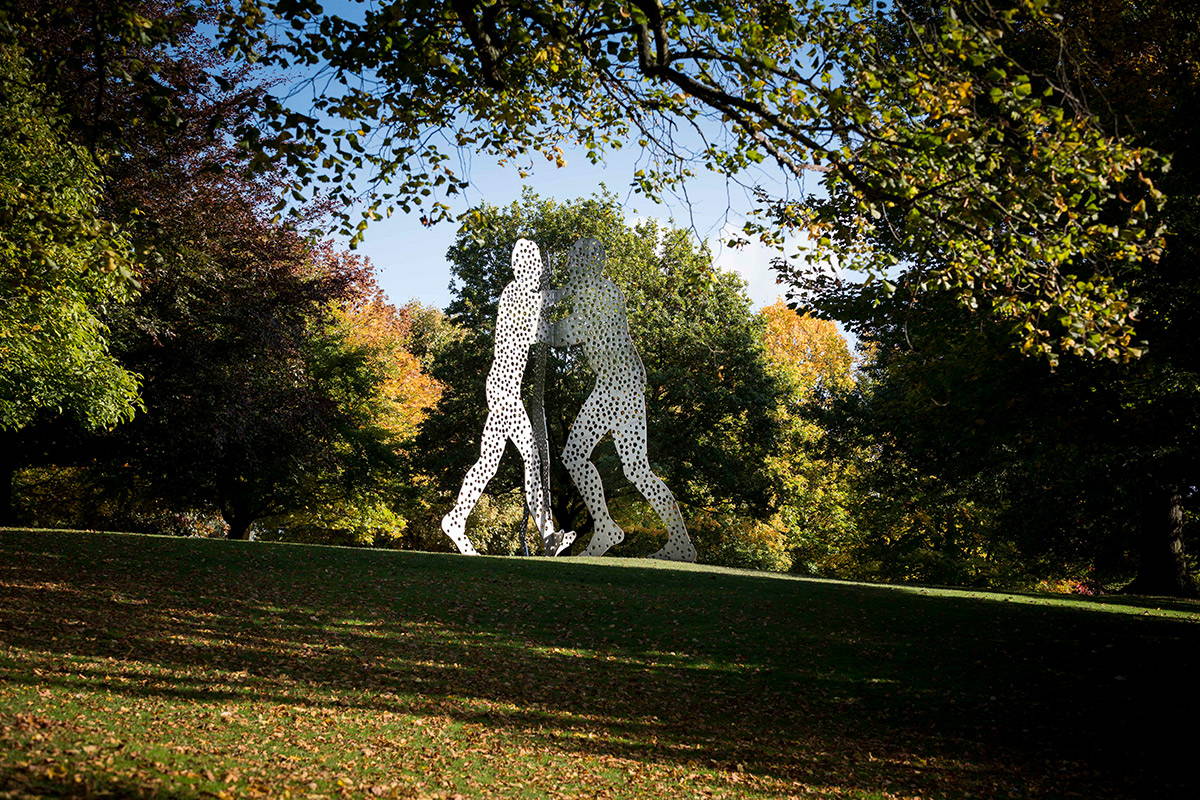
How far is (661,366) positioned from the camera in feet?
90.0

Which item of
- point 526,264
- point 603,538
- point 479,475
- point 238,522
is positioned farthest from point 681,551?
point 238,522

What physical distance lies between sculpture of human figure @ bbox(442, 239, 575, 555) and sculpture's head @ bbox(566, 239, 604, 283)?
31.2 inches

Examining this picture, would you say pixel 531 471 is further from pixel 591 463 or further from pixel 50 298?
pixel 50 298

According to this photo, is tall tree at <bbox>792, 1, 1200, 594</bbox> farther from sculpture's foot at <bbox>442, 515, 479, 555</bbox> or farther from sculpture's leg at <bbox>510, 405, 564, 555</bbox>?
sculpture's foot at <bbox>442, 515, 479, 555</bbox>

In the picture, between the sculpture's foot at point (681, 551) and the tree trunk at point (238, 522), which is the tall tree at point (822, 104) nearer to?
the sculpture's foot at point (681, 551)

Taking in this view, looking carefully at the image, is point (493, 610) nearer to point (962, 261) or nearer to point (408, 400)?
point (962, 261)

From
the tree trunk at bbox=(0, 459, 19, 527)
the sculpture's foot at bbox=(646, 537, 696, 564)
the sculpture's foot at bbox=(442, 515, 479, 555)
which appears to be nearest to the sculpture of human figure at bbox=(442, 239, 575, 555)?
the sculpture's foot at bbox=(442, 515, 479, 555)

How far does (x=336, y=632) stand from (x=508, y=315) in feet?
31.7

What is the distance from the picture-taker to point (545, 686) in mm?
9320

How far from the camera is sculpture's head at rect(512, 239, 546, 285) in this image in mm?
19312

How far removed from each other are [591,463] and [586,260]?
4.36 metres

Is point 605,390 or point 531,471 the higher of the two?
point 605,390

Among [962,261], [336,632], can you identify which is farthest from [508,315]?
[962,261]

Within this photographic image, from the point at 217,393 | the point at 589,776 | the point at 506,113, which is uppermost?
the point at 506,113
